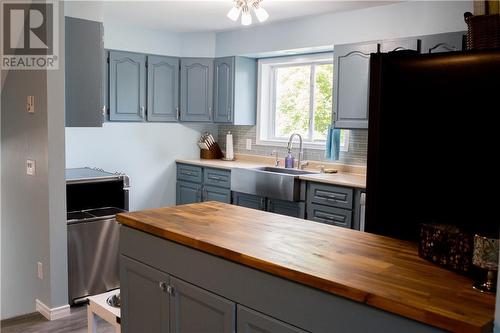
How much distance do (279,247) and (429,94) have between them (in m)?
0.78

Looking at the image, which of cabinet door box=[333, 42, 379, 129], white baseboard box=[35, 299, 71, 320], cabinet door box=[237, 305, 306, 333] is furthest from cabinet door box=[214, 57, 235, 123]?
cabinet door box=[237, 305, 306, 333]

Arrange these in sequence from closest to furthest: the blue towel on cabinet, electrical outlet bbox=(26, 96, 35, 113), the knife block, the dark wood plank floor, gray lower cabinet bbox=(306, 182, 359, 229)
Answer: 1. the dark wood plank floor
2. electrical outlet bbox=(26, 96, 35, 113)
3. gray lower cabinet bbox=(306, 182, 359, 229)
4. the blue towel on cabinet
5. the knife block

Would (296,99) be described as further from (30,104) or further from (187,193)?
(30,104)

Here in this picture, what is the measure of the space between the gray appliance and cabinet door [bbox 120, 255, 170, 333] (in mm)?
1488

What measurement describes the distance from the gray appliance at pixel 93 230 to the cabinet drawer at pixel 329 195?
1.56 metres

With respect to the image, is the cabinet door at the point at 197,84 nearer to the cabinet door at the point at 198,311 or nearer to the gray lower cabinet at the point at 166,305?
the gray lower cabinet at the point at 166,305

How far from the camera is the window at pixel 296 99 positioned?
484 cm

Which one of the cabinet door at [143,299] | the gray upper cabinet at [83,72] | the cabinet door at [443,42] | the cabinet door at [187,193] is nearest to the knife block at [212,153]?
the cabinet door at [187,193]

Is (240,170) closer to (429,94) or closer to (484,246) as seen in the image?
(429,94)

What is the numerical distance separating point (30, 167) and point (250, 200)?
6.52 feet

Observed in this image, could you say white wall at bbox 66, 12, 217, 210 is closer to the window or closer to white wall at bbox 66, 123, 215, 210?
white wall at bbox 66, 123, 215, 210

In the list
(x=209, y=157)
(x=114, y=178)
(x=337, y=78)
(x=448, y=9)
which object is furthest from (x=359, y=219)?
(x=209, y=157)

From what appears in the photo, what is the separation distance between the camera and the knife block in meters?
5.68

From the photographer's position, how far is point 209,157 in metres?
5.68
